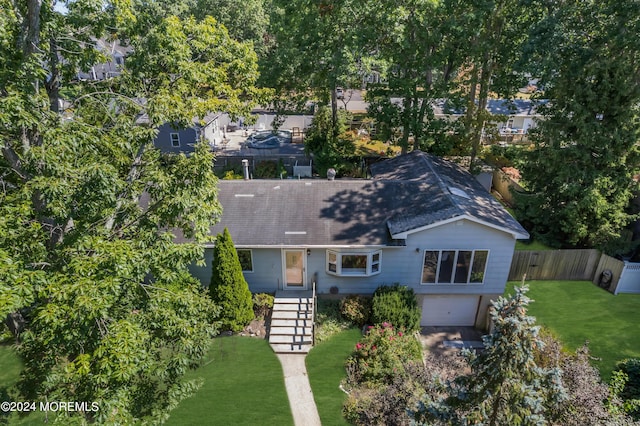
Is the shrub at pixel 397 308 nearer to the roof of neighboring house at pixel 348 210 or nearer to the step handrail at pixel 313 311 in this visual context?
the roof of neighboring house at pixel 348 210

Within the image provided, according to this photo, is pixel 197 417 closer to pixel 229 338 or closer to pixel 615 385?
pixel 229 338

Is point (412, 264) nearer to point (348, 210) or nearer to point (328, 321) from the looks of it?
point (348, 210)

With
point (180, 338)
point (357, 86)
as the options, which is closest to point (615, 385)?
point (180, 338)

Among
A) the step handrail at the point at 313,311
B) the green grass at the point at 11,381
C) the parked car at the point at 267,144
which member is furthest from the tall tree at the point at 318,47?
the green grass at the point at 11,381

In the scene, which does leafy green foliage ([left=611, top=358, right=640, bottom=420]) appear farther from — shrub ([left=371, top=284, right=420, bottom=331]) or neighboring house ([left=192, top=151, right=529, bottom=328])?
shrub ([left=371, top=284, right=420, bottom=331])

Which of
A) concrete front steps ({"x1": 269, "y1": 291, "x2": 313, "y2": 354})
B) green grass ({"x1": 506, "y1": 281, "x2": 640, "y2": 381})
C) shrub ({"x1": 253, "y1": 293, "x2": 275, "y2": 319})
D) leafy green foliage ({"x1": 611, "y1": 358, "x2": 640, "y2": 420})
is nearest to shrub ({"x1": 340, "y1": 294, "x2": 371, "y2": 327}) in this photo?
concrete front steps ({"x1": 269, "y1": 291, "x2": 313, "y2": 354})
